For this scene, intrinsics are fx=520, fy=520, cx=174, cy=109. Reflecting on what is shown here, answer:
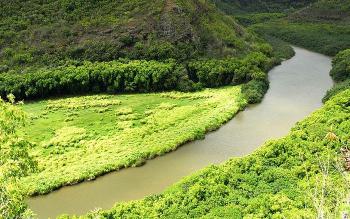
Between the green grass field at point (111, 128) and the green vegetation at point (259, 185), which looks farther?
the green grass field at point (111, 128)

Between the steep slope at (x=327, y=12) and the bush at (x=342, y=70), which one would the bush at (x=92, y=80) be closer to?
the bush at (x=342, y=70)

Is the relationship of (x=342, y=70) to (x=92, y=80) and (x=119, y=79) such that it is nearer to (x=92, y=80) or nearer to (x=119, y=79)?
(x=119, y=79)

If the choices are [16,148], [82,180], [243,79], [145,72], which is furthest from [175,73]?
[16,148]

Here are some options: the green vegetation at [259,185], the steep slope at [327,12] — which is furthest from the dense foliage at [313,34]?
the green vegetation at [259,185]

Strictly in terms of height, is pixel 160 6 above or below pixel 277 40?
above

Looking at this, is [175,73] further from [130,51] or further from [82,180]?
[82,180]

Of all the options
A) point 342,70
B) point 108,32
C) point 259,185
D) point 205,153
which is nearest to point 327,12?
point 342,70
